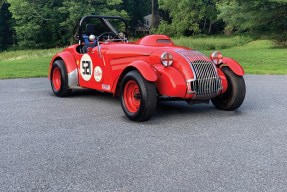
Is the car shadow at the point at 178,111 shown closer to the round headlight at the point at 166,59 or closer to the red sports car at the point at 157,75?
the red sports car at the point at 157,75

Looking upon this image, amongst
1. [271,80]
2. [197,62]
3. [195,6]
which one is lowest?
[271,80]

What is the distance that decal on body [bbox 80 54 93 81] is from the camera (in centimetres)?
748

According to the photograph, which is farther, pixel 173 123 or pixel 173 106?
pixel 173 106

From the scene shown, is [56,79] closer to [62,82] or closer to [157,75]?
[62,82]

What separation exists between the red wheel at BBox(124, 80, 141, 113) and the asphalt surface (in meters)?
0.24

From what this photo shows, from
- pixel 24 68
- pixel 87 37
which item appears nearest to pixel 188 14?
pixel 24 68

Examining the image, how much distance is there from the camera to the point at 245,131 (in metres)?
5.16

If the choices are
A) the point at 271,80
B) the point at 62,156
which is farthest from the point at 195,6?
the point at 62,156

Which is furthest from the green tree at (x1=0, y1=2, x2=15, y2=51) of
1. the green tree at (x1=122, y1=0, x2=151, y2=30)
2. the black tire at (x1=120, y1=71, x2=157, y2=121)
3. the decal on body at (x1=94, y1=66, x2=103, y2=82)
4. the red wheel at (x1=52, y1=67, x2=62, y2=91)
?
the black tire at (x1=120, y1=71, x2=157, y2=121)

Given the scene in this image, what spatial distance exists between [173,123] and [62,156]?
2.08 m

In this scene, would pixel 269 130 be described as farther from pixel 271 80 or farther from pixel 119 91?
pixel 271 80

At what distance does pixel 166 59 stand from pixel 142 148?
1949mm

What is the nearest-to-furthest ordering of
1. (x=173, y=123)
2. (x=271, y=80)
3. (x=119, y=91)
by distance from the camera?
(x=173, y=123) → (x=119, y=91) → (x=271, y=80)

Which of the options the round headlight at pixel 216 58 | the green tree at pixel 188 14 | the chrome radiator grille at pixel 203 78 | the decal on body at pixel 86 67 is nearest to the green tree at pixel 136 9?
the green tree at pixel 188 14
